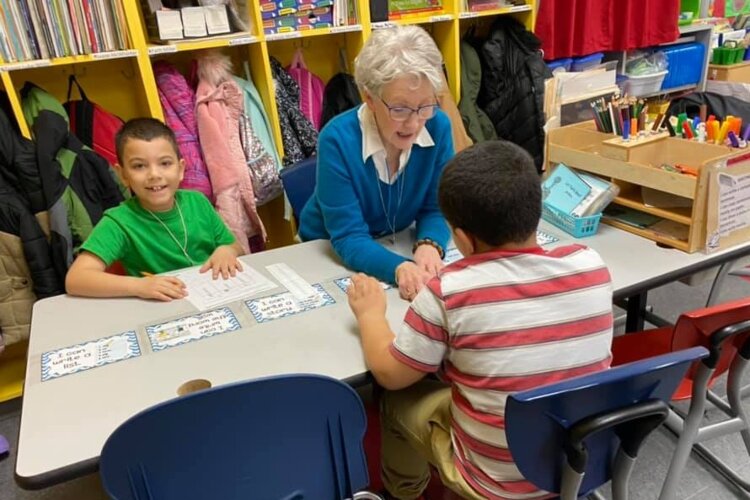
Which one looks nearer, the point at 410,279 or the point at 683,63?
the point at 410,279

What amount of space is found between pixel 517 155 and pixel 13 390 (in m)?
2.40

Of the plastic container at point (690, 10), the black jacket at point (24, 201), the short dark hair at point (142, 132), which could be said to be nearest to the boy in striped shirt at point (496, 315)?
the short dark hair at point (142, 132)

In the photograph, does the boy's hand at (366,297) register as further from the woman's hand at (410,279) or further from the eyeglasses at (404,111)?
the eyeglasses at (404,111)

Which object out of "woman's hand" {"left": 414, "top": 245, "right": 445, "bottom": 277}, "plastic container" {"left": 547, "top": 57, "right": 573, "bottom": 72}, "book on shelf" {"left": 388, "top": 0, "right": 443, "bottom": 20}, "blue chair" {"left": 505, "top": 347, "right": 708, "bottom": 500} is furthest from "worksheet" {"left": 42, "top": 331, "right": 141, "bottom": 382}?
"plastic container" {"left": 547, "top": 57, "right": 573, "bottom": 72}

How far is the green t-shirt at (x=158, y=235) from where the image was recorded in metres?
1.64

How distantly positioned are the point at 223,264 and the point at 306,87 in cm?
147

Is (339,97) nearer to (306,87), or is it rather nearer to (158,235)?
(306,87)

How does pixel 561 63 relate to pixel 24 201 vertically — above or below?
above

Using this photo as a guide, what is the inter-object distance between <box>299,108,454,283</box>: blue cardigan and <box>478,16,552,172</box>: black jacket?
4.72 feet

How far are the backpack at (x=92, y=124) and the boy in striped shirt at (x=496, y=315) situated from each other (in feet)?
5.92

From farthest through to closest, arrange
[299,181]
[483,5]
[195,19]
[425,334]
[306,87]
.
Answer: [483,5] < [306,87] < [195,19] < [299,181] < [425,334]

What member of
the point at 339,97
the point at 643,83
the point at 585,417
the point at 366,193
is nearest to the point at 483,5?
the point at 339,97

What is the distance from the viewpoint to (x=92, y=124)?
2.37 metres

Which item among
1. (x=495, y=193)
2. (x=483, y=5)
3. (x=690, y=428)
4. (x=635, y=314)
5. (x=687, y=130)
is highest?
(x=483, y=5)
